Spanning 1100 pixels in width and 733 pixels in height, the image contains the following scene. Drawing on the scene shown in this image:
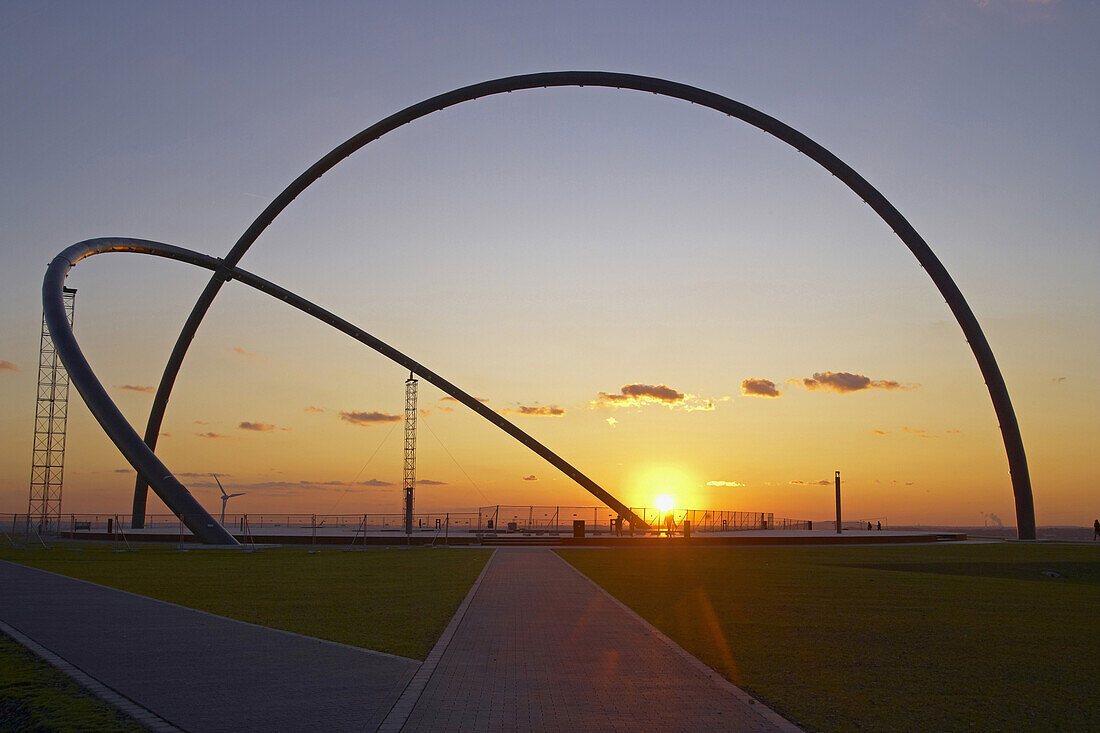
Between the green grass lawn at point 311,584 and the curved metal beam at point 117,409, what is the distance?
2.43 m

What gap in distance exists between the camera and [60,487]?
50.8 m

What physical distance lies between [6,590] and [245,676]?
37.8 ft

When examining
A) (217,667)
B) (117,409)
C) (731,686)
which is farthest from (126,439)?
(731,686)

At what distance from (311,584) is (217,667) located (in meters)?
10.7

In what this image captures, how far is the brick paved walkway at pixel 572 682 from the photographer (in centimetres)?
733

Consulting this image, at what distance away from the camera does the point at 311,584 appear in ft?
65.2

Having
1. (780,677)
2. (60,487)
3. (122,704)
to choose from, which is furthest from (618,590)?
(60,487)

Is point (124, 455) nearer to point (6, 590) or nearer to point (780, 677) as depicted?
point (6, 590)

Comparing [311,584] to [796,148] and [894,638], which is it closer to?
[894,638]

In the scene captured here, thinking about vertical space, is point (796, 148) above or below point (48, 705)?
above

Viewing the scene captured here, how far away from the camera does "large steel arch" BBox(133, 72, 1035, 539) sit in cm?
4128

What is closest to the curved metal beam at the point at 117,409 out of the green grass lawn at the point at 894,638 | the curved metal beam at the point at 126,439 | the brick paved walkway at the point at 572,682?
the curved metal beam at the point at 126,439

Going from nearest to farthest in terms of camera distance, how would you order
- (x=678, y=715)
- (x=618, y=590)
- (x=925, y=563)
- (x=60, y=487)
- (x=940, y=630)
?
(x=678, y=715), (x=940, y=630), (x=618, y=590), (x=925, y=563), (x=60, y=487)

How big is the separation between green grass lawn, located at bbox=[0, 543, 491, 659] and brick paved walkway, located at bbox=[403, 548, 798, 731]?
1.04 metres
